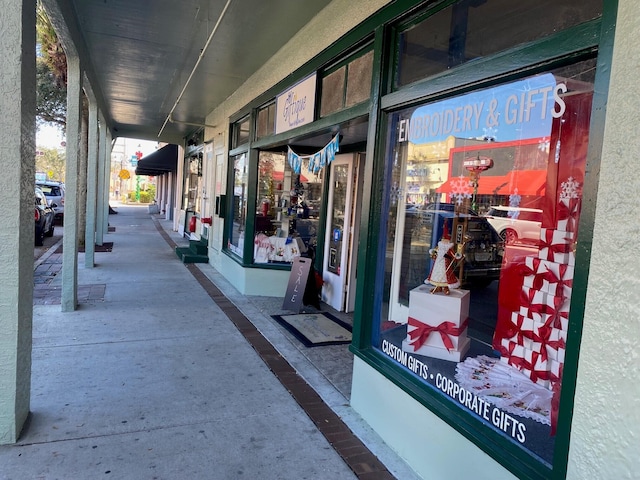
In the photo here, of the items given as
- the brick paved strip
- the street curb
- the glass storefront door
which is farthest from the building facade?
the street curb

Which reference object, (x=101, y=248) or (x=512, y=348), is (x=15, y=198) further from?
(x=101, y=248)

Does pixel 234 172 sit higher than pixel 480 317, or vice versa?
pixel 234 172

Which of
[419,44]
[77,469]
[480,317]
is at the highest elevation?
[419,44]

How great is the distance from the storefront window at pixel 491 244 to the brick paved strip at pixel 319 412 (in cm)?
60

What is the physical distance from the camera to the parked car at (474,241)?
12.3ft

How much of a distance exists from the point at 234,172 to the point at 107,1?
3980 millimetres

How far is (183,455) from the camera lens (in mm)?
2918

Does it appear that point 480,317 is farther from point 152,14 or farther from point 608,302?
point 152,14

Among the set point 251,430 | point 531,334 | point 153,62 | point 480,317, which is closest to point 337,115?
point 480,317

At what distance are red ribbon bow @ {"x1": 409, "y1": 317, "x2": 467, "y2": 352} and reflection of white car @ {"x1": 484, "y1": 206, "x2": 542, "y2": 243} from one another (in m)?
0.76

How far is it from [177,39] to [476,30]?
4.30 m

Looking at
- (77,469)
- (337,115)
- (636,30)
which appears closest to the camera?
(636,30)

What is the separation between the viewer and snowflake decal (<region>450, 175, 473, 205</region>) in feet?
12.3

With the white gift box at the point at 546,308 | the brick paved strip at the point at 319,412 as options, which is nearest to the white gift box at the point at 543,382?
the white gift box at the point at 546,308
